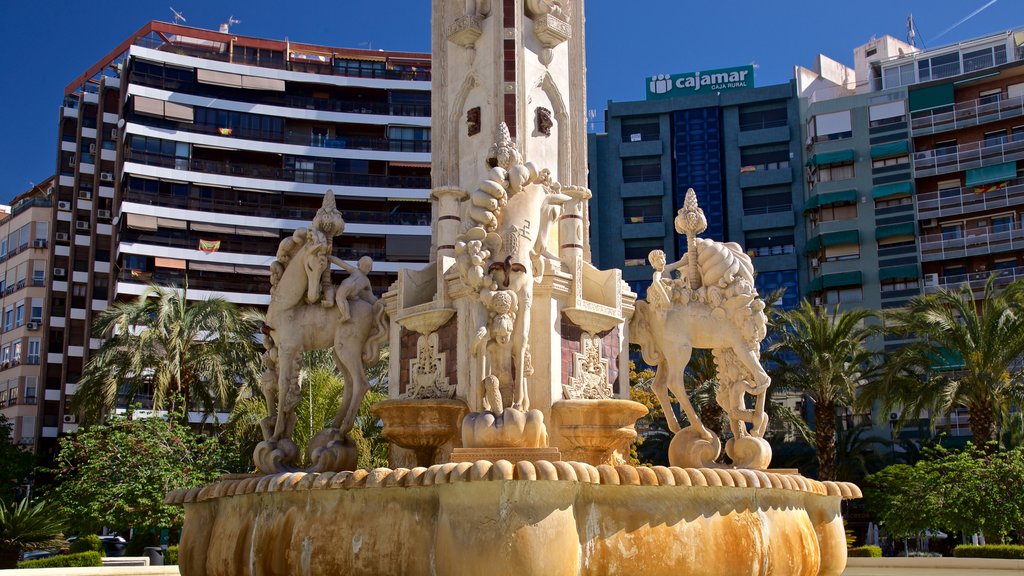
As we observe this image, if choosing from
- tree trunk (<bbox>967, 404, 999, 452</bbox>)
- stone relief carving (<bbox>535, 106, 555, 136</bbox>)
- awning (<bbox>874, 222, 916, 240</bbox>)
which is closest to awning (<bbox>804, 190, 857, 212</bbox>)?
awning (<bbox>874, 222, 916, 240</bbox>)

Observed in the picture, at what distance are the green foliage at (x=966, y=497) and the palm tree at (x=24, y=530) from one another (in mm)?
25674

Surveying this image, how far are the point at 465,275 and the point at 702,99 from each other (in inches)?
2543

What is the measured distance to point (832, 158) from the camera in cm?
6925

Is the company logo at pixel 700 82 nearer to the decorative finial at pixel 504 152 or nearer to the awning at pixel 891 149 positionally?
the awning at pixel 891 149

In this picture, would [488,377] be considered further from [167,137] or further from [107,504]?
[167,137]

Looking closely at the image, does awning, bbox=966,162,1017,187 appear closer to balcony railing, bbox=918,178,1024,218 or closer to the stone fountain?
balcony railing, bbox=918,178,1024,218

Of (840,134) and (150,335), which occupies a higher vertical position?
(840,134)

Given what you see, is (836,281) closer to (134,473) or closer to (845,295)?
(845,295)

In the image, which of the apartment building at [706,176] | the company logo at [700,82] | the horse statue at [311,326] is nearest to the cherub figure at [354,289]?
the horse statue at [311,326]

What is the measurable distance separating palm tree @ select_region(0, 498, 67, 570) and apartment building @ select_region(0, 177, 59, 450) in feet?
134

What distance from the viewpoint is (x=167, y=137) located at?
228ft

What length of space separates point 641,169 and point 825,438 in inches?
1443

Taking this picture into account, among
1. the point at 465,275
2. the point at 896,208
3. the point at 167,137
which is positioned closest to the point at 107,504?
the point at 465,275

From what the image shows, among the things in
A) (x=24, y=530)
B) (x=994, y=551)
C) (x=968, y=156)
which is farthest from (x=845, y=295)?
(x=24, y=530)
